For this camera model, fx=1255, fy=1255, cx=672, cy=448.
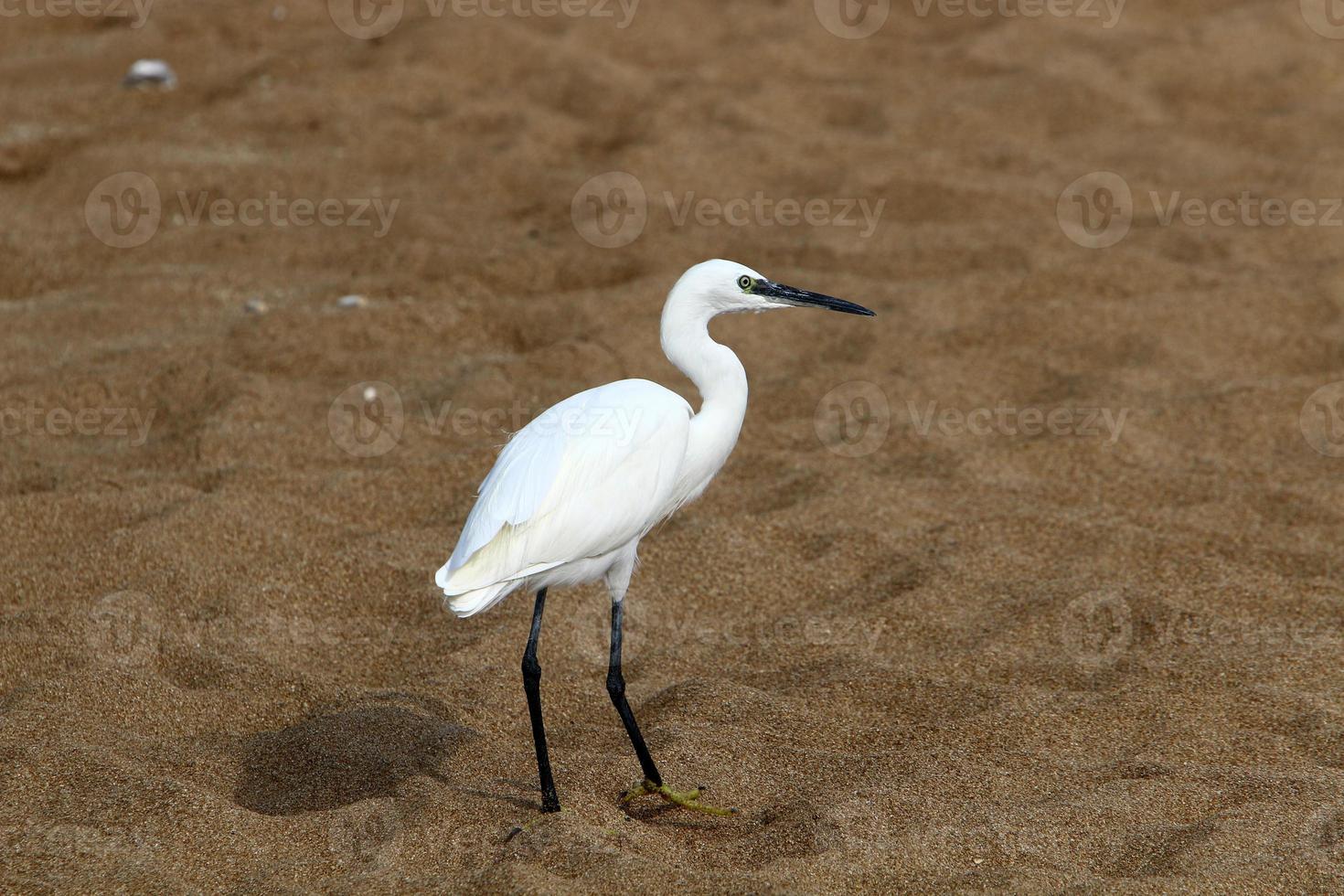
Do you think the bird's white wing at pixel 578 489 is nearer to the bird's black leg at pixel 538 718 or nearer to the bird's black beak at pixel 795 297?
the bird's black leg at pixel 538 718

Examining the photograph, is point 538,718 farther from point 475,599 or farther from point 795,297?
point 795,297

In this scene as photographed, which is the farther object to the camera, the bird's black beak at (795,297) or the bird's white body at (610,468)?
the bird's black beak at (795,297)

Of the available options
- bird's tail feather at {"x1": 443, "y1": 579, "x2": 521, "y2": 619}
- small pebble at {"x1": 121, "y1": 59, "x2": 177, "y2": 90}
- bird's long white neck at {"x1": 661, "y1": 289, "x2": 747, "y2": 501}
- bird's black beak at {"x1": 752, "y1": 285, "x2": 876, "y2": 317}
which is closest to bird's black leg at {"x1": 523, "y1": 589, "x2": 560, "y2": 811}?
bird's tail feather at {"x1": 443, "y1": 579, "x2": 521, "y2": 619}

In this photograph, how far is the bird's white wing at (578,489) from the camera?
2926 mm

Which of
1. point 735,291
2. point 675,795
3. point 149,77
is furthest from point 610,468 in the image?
point 149,77

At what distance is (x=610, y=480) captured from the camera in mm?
2994

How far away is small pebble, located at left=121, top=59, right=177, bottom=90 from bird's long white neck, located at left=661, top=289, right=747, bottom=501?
17.0ft

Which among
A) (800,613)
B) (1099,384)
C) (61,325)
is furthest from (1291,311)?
(61,325)

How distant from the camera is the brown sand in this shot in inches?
113

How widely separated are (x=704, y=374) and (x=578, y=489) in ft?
1.50

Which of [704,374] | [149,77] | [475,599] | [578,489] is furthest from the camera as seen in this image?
[149,77]

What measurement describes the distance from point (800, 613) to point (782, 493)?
2.13ft

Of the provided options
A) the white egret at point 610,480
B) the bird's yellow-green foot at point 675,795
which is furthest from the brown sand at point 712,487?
the white egret at point 610,480

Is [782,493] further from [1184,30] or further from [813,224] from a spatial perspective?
[1184,30]
